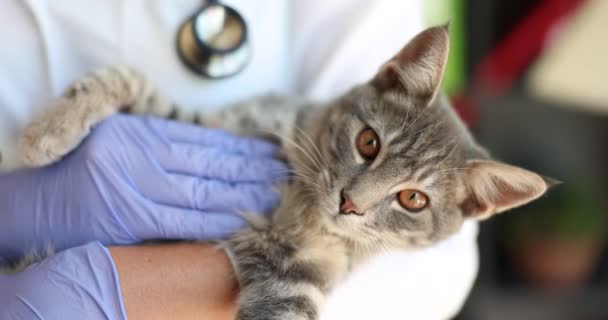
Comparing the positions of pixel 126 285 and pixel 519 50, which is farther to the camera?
pixel 519 50

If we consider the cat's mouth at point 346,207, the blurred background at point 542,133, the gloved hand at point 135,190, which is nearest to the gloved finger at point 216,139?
the gloved hand at point 135,190

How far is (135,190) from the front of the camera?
128 cm

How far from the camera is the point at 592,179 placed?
259 cm

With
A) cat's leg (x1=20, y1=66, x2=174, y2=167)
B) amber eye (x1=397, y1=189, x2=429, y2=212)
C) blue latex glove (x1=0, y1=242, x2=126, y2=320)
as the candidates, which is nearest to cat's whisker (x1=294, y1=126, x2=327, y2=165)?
amber eye (x1=397, y1=189, x2=429, y2=212)

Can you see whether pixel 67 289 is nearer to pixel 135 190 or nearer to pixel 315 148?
pixel 135 190

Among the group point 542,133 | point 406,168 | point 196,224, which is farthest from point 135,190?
point 542,133

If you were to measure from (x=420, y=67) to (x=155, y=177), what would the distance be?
0.76 metres

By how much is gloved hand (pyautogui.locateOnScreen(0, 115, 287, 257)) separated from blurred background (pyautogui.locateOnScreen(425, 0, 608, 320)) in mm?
1506

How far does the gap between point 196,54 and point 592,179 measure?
224cm

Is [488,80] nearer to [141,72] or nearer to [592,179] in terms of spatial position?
[592,179]

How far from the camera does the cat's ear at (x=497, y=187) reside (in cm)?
115

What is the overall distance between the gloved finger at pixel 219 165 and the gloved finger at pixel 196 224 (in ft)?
0.37

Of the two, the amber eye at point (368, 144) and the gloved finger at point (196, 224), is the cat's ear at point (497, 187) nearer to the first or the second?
the amber eye at point (368, 144)

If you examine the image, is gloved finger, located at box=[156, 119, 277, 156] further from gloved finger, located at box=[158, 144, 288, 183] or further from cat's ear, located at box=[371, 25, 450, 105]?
cat's ear, located at box=[371, 25, 450, 105]
